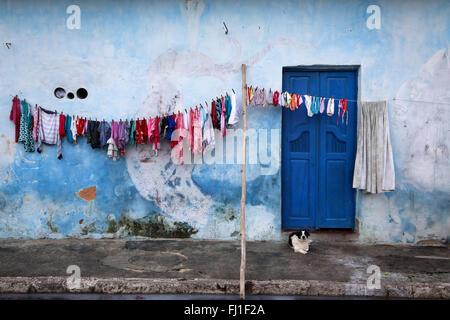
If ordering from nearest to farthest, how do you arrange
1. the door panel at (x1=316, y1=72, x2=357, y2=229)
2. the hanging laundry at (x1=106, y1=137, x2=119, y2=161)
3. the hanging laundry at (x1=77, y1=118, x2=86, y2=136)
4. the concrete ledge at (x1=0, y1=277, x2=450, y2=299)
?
the concrete ledge at (x1=0, y1=277, x2=450, y2=299) → the hanging laundry at (x1=106, y1=137, x2=119, y2=161) → the hanging laundry at (x1=77, y1=118, x2=86, y2=136) → the door panel at (x1=316, y1=72, x2=357, y2=229)

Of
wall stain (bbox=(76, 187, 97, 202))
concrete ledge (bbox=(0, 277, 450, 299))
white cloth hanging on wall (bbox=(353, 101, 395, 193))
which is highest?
white cloth hanging on wall (bbox=(353, 101, 395, 193))

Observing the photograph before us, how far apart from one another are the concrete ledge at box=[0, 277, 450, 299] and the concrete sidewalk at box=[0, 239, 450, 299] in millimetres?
11

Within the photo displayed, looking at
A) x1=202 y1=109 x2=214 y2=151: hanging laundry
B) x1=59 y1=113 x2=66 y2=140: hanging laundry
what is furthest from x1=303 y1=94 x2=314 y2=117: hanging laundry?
x1=59 y1=113 x2=66 y2=140: hanging laundry

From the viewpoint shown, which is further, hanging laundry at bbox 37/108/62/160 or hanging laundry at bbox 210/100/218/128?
hanging laundry at bbox 37/108/62/160

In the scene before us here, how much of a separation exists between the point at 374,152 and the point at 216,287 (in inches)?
127

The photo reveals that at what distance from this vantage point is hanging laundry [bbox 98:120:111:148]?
5871 mm

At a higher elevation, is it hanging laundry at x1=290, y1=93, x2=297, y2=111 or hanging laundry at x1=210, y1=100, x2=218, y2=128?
hanging laundry at x1=290, y1=93, x2=297, y2=111

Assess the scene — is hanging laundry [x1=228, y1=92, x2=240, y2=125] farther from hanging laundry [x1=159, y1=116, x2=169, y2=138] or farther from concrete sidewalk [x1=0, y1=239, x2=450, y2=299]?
concrete sidewalk [x1=0, y1=239, x2=450, y2=299]

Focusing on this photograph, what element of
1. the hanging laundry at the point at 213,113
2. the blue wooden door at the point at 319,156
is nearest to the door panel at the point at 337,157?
the blue wooden door at the point at 319,156

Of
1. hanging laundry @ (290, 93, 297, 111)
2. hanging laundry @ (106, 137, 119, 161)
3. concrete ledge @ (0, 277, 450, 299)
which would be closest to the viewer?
concrete ledge @ (0, 277, 450, 299)

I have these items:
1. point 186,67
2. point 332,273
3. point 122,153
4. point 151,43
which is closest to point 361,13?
point 186,67

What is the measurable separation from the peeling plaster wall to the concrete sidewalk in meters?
0.44

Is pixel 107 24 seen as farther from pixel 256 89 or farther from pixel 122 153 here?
pixel 256 89
